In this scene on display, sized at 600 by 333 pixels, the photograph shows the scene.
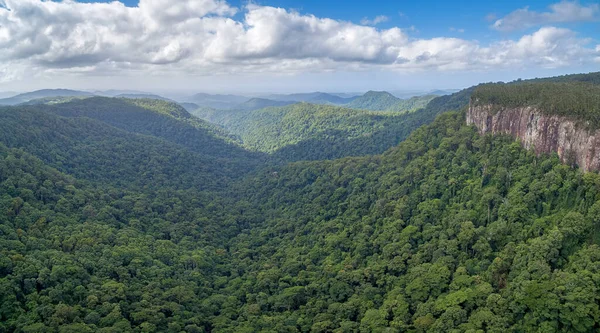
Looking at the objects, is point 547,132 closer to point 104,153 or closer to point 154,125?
point 104,153

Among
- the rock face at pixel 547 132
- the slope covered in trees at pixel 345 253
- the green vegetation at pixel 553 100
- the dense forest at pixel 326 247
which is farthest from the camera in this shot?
the green vegetation at pixel 553 100

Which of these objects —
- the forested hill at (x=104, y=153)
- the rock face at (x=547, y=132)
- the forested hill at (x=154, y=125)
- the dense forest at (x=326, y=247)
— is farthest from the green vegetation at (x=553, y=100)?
the forested hill at (x=154, y=125)

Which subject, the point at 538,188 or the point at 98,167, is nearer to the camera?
the point at 538,188

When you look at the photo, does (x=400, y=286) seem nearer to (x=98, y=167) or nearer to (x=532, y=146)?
(x=532, y=146)

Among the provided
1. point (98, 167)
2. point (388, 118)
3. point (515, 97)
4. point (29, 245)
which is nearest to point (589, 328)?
point (515, 97)

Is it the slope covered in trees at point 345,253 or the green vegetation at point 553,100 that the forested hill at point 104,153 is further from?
the green vegetation at point 553,100

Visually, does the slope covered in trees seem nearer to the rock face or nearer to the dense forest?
the dense forest

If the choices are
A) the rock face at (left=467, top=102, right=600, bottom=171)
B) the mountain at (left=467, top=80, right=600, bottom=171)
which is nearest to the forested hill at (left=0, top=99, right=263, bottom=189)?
the mountain at (left=467, top=80, right=600, bottom=171)
